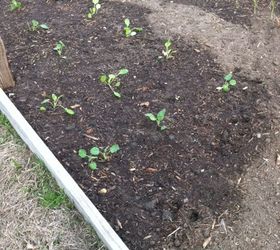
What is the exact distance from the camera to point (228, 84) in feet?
9.56

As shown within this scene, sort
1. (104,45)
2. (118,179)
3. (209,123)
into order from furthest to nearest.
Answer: (104,45), (209,123), (118,179)

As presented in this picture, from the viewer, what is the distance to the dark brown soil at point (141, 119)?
2.31 metres

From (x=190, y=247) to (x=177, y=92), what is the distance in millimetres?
1134

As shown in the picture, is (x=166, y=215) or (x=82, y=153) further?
(x=82, y=153)

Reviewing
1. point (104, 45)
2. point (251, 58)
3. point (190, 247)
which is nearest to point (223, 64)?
point (251, 58)

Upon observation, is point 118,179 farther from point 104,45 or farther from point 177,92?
point 104,45

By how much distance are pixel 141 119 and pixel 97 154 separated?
1.32 ft

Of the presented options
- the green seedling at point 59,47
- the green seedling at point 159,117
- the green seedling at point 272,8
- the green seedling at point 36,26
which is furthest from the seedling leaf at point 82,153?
the green seedling at point 272,8

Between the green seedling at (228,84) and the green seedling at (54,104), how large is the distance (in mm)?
1036

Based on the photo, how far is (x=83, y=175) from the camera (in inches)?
97.5

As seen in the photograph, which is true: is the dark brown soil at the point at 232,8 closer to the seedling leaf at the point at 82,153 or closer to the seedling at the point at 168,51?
the seedling at the point at 168,51

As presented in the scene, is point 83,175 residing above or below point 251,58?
below

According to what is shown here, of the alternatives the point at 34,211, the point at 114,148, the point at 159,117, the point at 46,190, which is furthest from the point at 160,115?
the point at 34,211

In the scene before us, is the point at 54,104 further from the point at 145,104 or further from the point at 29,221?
the point at 29,221
